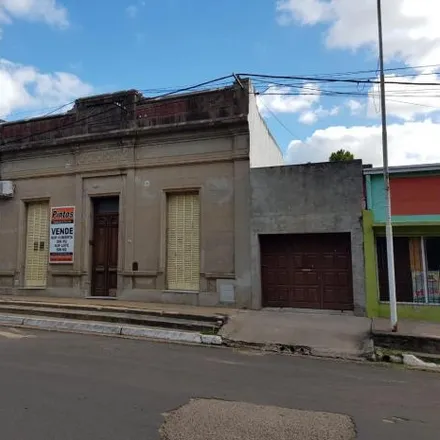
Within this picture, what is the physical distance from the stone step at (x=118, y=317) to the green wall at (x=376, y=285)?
3.81 m

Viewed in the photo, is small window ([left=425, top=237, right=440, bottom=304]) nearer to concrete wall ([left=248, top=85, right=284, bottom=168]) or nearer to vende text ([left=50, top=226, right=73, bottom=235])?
concrete wall ([left=248, top=85, right=284, bottom=168])

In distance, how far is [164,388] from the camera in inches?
237

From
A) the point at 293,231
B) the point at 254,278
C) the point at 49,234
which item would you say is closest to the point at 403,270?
the point at 293,231

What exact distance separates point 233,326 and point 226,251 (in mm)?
2683

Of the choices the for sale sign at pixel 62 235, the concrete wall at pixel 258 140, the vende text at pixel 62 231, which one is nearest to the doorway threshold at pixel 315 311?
the concrete wall at pixel 258 140

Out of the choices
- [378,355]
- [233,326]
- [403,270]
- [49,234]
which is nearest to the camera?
[378,355]

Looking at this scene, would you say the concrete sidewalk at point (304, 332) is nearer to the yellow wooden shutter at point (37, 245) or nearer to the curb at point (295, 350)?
the curb at point (295, 350)

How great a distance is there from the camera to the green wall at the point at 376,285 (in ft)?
36.3

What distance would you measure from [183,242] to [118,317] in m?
2.99

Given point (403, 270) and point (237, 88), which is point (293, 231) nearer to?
point (403, 270)

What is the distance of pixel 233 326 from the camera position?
10.5 metres

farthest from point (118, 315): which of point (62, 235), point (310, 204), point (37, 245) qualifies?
point (310, 204)

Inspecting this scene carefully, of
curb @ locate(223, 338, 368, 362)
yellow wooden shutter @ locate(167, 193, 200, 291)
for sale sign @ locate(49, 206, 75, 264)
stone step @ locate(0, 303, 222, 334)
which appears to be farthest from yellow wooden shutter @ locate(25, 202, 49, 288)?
curb @ locate(223, 338, 368, 362)

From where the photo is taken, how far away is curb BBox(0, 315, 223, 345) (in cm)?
992
